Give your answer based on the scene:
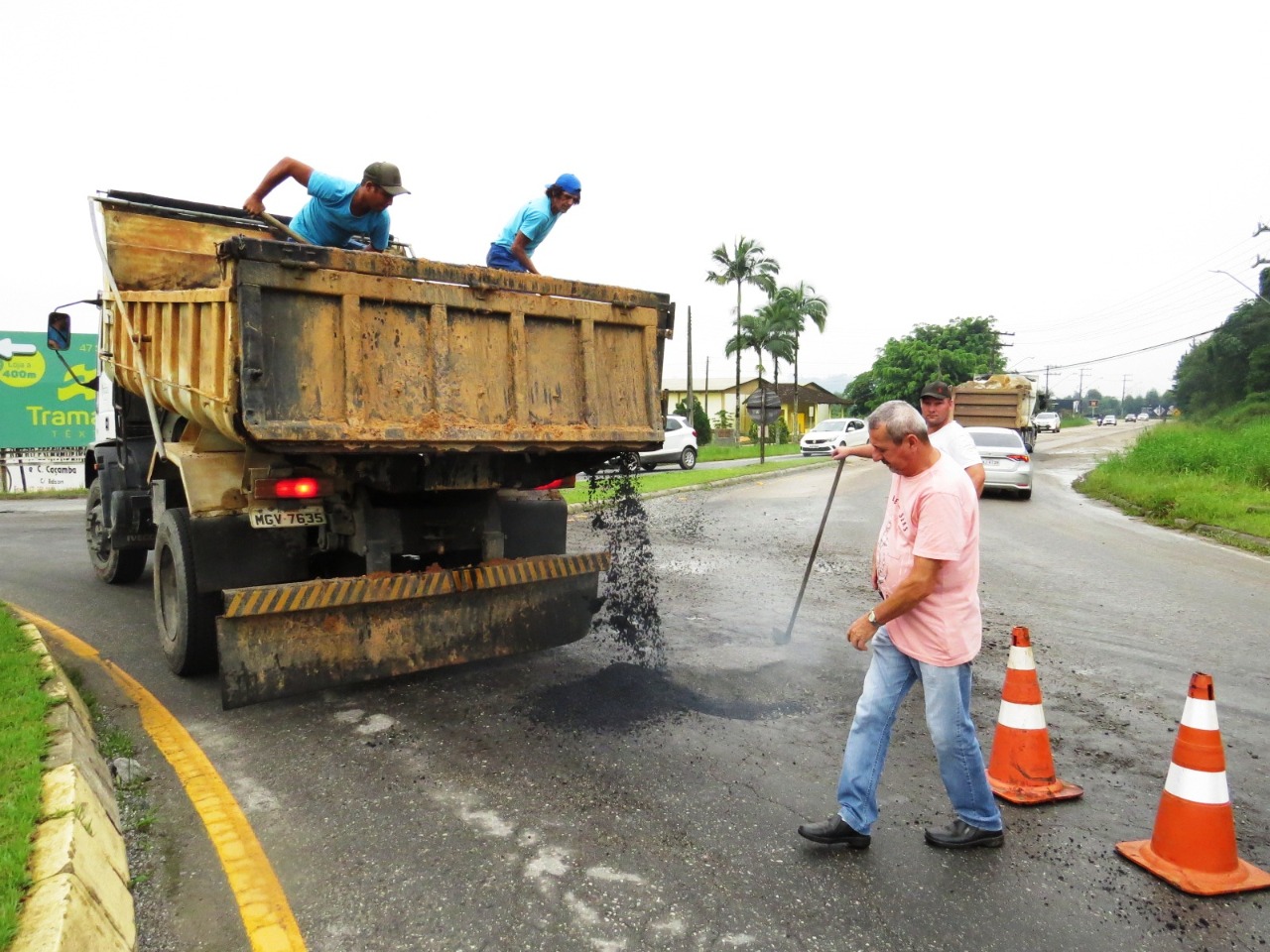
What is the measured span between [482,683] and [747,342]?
4411cm

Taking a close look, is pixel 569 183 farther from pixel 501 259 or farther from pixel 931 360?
pixel 931 360

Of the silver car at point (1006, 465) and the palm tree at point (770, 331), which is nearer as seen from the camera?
the silver car at point (1006, 465)

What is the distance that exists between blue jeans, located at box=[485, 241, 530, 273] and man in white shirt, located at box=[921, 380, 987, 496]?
2.92 meters

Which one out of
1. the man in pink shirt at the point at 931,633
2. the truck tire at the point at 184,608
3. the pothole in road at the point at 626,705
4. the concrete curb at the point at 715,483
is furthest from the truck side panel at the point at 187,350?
the concrete curb at the point at 715,483

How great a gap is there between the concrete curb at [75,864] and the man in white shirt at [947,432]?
15.9ft

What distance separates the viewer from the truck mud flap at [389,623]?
4.71 m

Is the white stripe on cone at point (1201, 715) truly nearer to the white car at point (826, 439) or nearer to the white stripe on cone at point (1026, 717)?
the white stripe on cone at point (1026, 717)

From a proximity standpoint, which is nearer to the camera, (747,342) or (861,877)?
(861,877)

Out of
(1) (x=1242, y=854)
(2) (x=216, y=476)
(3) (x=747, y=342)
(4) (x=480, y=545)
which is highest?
(3) (x=747, y=342)

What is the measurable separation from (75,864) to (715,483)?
60.3ft

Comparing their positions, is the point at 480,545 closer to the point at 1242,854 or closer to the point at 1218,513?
the point at 1242,854

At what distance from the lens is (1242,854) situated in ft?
11.4

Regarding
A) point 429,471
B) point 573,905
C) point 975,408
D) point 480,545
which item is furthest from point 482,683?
Answer: point 975,408

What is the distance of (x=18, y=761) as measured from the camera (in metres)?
3.65
